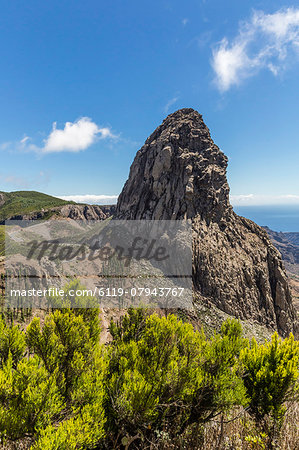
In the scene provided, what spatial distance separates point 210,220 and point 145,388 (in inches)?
1877

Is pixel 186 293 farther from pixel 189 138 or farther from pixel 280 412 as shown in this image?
pixel 189 138

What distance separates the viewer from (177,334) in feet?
39.7

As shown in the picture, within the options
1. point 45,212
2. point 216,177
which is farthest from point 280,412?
point 45,212

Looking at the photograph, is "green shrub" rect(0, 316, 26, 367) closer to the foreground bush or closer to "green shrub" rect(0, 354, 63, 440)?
the foreground bush

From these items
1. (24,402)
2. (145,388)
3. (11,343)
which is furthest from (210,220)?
(24,402)

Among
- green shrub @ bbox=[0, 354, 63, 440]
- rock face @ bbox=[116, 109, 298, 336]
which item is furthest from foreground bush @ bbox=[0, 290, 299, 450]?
rock face @ bbox=[116, 109, 298, 336]

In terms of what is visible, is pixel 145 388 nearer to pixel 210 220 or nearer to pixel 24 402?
pixel 24 402

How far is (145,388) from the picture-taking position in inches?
316

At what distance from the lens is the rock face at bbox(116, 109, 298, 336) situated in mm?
46719

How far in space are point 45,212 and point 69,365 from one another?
562 feet

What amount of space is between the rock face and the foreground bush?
36.9m

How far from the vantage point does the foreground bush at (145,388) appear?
7.34 metres

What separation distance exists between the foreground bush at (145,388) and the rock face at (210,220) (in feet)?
121

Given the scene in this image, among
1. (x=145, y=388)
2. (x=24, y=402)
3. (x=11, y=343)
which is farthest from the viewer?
(x=11, y=343)
